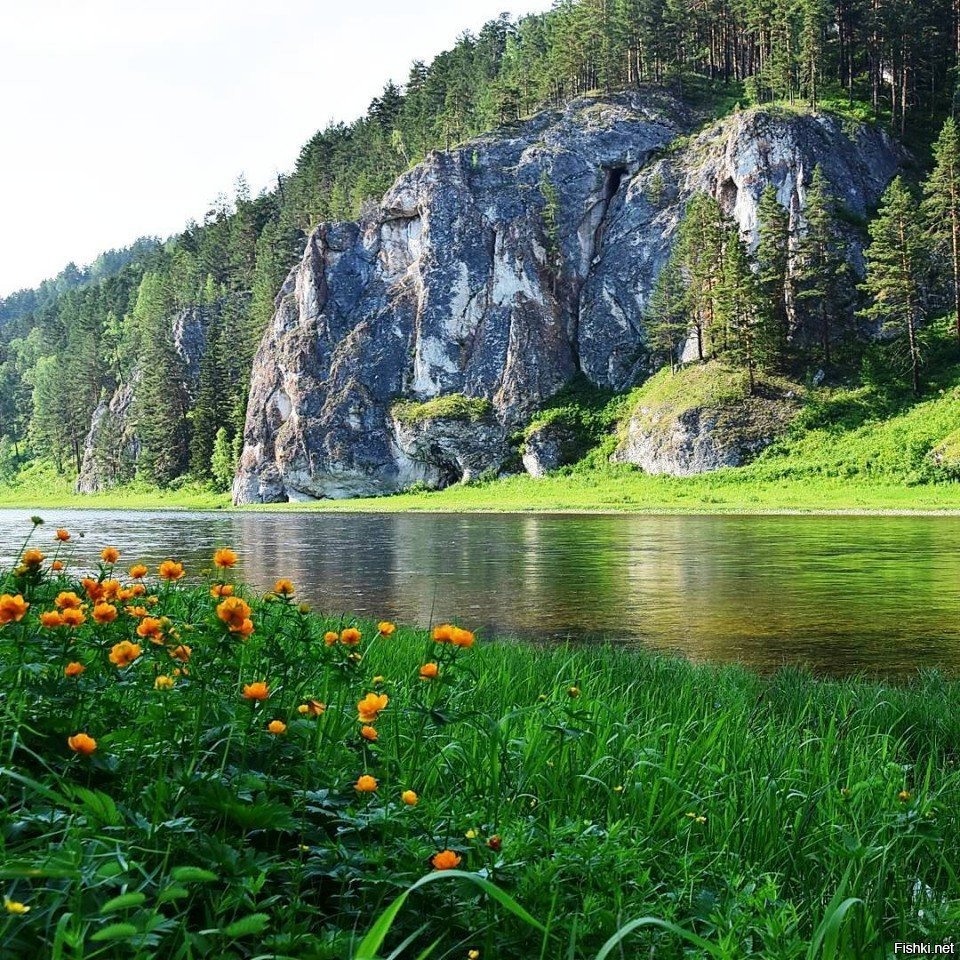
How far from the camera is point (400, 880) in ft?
6.70

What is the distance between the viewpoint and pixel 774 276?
4959 centimetres

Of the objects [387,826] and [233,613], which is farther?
[233,613]

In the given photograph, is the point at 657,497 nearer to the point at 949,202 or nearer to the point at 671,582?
the point at 949,202

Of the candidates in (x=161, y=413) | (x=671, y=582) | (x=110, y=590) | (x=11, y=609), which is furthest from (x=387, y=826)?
(x=161, y=413)

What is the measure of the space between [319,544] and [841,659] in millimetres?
19531

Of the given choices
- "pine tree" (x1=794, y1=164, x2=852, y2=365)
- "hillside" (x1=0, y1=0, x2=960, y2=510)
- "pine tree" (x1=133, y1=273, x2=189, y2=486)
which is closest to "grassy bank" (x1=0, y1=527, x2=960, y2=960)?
"hillside" (x1=0, y1=0, x2=960, y2=510)

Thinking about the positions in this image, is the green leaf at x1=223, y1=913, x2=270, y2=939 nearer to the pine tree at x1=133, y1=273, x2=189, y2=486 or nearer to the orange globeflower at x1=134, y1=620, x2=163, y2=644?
the orange globeflower at x1=134, y1=620, x2=163, y2=644

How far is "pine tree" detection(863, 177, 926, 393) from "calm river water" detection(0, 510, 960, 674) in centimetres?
2282

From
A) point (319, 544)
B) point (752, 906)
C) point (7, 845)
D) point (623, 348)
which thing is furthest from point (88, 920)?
point (623, 348)

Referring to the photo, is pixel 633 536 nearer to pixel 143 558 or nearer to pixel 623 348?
pixel 143 558

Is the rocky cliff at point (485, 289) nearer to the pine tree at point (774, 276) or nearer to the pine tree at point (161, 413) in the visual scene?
the pine tree at point (774, 276)

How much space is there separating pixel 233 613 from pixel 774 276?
53432 mm

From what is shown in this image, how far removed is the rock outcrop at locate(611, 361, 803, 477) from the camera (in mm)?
46656

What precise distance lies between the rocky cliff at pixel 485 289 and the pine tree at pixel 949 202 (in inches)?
370
